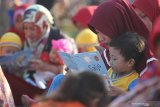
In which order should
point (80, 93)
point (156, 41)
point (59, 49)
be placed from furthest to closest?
point (59, 49), point (156, 41), point (80, 93)

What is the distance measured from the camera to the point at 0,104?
5875 mm

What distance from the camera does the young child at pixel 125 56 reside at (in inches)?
222

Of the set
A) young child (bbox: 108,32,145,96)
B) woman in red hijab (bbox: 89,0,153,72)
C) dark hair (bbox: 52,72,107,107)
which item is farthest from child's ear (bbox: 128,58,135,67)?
dark hair (bbox: 52,72,107,107)

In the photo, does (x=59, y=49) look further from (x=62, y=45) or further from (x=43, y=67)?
(x=43, y=67)

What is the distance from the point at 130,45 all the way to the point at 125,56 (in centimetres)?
9

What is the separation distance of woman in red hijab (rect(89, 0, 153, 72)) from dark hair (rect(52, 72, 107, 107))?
202 cm

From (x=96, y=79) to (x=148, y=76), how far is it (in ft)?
1.32

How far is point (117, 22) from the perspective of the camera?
5.99m

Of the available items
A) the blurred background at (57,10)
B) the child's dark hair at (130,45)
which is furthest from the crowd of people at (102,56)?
the blurred background at (57,10)

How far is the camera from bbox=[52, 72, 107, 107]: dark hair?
391cm

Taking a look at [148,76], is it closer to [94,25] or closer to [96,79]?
[96,79]

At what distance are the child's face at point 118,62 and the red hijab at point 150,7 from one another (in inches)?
20.1

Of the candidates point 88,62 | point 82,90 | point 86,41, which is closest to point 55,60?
point 86,41

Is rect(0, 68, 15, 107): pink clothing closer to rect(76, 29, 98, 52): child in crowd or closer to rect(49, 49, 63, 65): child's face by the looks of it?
rect(49, 49, 63, 65): child's face
